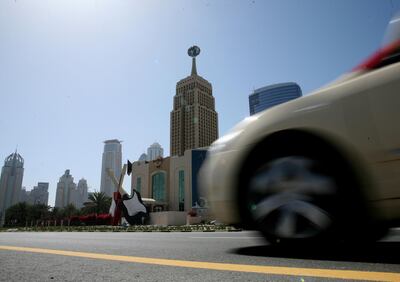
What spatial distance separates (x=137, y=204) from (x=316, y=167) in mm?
40839

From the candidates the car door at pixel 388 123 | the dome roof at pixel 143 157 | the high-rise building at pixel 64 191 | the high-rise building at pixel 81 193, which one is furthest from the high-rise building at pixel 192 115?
the car door at pixel 388 123

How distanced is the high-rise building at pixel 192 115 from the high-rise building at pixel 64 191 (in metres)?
53.5

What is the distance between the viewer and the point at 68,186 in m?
138

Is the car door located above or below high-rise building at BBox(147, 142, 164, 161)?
below

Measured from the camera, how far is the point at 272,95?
127938mm

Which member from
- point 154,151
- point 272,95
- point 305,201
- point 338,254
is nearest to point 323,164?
point 305,201

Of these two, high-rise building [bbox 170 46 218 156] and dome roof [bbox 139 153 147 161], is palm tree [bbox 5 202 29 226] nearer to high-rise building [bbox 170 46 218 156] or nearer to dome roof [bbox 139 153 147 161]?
high-rise building [bbox 170 46 218 156]

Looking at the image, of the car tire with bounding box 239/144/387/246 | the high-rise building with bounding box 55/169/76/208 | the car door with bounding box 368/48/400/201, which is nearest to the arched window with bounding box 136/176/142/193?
the car tire with bounding box 239/144/387/246

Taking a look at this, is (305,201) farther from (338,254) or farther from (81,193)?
(81,193)

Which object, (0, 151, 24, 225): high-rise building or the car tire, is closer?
the car tire

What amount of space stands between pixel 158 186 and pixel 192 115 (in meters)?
54.0

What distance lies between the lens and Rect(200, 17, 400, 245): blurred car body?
2.37m

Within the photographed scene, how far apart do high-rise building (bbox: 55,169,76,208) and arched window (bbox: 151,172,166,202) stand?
84.5 metres

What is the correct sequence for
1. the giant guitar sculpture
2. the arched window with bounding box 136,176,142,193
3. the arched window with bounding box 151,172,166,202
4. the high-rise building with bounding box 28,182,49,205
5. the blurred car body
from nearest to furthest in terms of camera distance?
the blurred car body
the giant guitar sculpture
the arched window with bounding box 151,172,166,202
the arched window with bounding box 136,176,142,193
the high-rise building with bounding box 28,182,49,205
